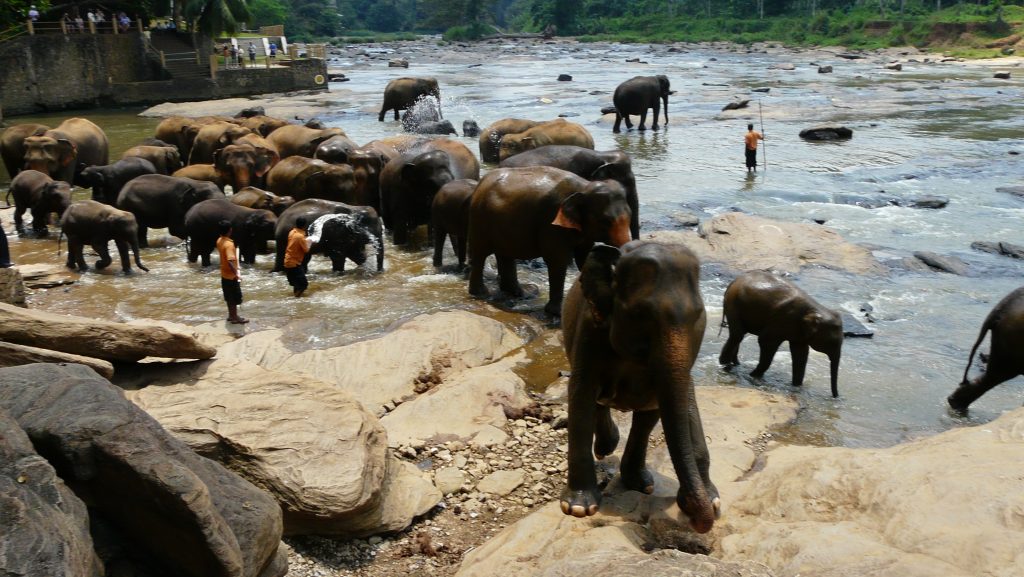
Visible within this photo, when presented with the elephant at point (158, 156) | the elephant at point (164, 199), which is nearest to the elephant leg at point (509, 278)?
the elephant at point (164, 199)

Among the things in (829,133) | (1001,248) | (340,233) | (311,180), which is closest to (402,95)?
(829,133)

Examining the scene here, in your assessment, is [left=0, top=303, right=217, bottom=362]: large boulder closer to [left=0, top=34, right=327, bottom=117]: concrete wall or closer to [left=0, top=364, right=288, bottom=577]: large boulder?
[left=0, top=364, right=288, bottom=577]: large boulder

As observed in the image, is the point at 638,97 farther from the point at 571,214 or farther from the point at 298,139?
the point at 571,214

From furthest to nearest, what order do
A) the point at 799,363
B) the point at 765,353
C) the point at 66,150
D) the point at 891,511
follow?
1. the point at 66,150
2. the point at 765,353
3. the point at 799,363
4. the point at 891,511

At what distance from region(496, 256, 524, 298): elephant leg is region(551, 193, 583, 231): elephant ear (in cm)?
253

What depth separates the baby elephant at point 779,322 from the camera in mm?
8109

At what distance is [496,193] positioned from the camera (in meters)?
10.2

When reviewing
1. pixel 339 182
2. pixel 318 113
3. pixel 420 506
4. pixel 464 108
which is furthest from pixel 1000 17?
pixel 420 506

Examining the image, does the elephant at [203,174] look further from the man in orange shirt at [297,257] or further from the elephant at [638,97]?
the elephant at [638,97]

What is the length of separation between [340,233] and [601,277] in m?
7.35

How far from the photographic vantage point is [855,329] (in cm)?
962

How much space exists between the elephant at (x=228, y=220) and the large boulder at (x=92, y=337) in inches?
225

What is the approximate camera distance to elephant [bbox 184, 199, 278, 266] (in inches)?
460

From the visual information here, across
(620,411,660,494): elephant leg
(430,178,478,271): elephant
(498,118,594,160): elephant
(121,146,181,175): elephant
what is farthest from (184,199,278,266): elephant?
(620,411,660,494): elephant leg
